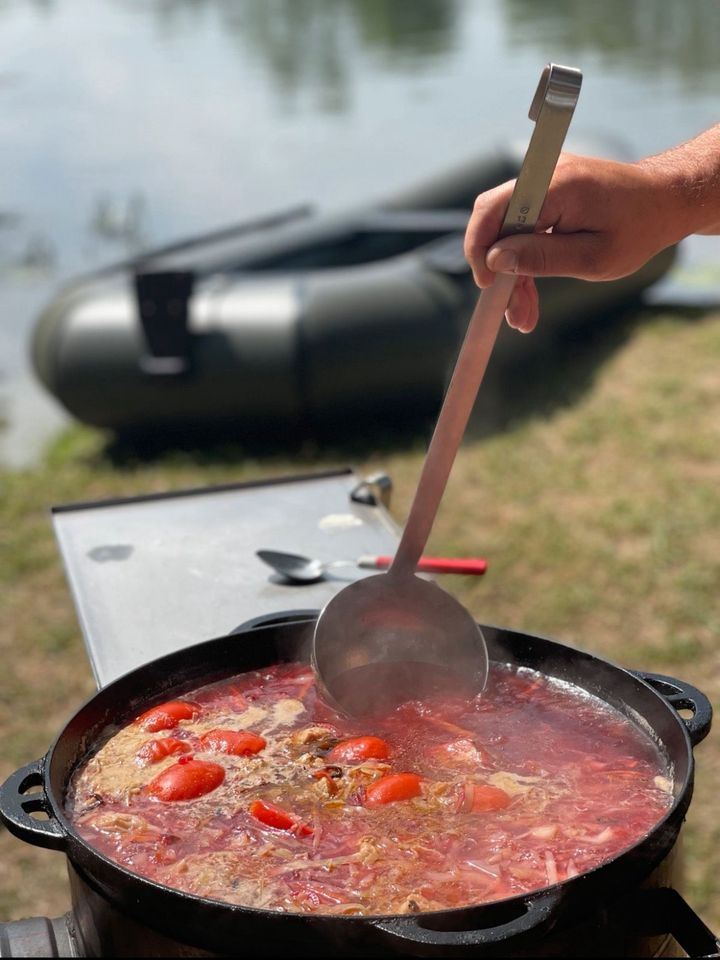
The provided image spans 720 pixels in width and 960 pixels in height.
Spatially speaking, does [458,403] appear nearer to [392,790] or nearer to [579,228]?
[579,228]

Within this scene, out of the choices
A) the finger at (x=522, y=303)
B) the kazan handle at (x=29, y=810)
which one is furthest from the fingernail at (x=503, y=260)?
the kazan handle at (x=29, y=810)

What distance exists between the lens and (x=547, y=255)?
1.64 metres

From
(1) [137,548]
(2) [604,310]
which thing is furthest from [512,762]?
(2) [604,310]

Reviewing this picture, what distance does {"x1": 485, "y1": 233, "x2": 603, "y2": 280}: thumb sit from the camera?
159 centimetres

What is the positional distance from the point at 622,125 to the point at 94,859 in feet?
48.0

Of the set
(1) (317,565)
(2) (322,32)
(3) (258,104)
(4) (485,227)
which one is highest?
(4) (485,227)

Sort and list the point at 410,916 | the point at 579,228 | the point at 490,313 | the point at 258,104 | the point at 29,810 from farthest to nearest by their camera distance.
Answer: the point at 258,104 < the point at 579,228 < the point at 490,313 < the point at 29,810 < the point at 410,916

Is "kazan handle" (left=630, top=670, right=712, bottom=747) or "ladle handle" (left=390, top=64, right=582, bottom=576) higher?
"ladle handle" (left=390, top=64, right=582, bottom=576)

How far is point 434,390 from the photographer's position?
19.1 feet

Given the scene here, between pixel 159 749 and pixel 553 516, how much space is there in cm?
345

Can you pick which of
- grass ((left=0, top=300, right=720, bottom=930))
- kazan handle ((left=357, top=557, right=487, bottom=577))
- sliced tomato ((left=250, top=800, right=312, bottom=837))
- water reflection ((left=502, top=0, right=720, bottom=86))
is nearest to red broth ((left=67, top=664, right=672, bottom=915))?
sliced tomato ((left=250, top=800, right=312, bottom=837))

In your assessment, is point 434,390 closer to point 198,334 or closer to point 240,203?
point 198,334

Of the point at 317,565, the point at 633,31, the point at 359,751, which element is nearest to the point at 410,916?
the point at 359,751

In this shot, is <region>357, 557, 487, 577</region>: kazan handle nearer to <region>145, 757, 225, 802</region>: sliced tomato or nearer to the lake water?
<region>145, 757, 225, 802</region>: sliced tomato
